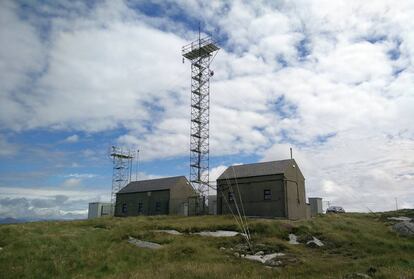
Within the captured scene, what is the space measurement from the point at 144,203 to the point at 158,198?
115 inches

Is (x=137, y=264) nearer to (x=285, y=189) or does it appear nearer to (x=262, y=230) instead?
(x=262, y=230)

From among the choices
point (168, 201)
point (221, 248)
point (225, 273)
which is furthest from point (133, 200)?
point (225, 273)

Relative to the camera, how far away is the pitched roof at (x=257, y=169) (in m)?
40.8

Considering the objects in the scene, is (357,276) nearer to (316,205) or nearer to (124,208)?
(316,205)

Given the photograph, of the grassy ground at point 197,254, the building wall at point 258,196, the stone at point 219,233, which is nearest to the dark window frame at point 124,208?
the building wall at point 258,196

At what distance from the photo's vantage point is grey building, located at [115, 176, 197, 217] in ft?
165

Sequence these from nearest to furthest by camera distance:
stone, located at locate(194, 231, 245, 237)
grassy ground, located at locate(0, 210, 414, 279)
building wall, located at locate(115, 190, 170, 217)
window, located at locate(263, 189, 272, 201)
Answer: grassy ground, located at locate(0, 210, 414, 279), stone, located at locate(194, 231, 245, 237), window, located at locate(263, 189, 272, 201), building wall, located at locate(115, 190, 170, 217)

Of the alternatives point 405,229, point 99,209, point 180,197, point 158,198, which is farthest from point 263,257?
point 99,209

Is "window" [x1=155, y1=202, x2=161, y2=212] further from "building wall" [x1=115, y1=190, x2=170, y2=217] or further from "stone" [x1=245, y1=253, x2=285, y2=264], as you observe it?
"stone" [x1=245, y1=253, x2=285, y2=264]

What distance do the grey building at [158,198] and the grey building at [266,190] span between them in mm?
7942

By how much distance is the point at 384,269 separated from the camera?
1517 centimetres

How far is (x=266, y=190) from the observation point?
4041cm

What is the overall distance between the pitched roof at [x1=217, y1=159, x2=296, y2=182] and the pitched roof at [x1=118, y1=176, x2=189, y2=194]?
9.69 meters

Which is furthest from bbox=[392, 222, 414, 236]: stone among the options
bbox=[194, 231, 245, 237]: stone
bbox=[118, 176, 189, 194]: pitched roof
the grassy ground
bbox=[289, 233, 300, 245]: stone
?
bbox=[118, 176, 189, 194]: pitched roof
